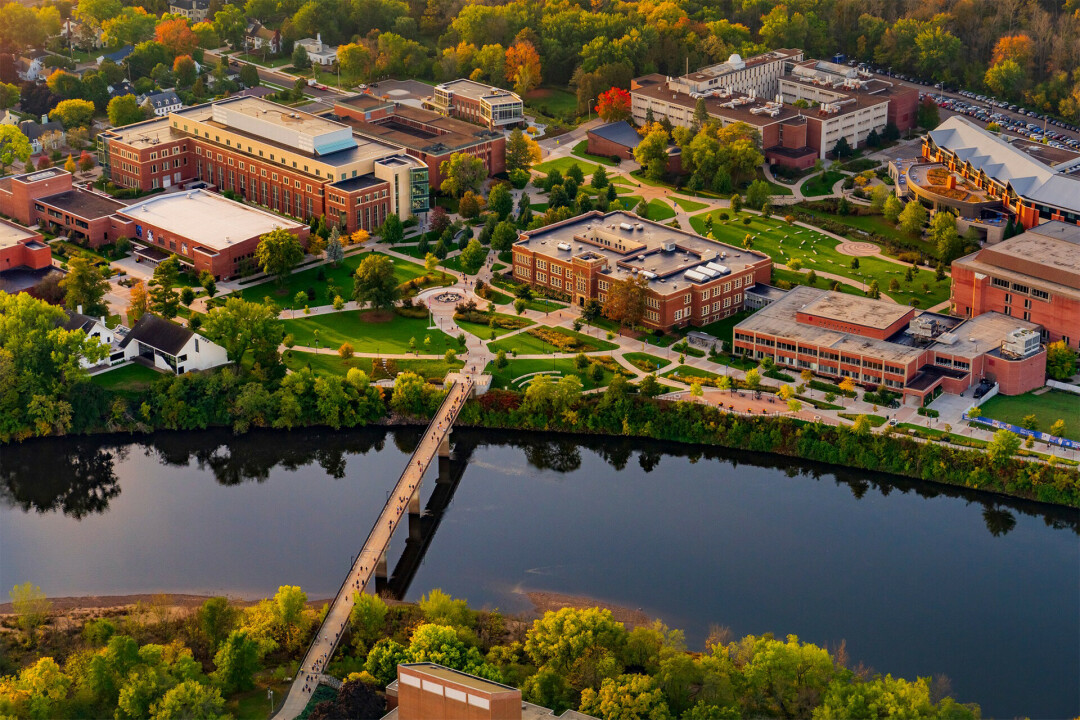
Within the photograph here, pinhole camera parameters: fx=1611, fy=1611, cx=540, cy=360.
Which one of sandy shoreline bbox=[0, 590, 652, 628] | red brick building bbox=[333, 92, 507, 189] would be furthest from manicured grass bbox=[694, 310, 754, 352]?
red brick building bbox=[333, 92, 507, 189]

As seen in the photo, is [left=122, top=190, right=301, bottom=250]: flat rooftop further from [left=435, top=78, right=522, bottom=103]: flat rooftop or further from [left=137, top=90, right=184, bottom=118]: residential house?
[left=435, top=78, right=522, bottom=103]: flat rooftop

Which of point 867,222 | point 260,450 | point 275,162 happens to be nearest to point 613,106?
point 867,222

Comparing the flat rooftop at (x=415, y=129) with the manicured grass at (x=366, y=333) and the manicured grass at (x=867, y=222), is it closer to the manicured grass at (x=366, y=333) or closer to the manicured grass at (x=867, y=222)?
the manicured grass at (x=366, y=333)

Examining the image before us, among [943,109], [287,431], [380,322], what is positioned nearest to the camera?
[287,431]

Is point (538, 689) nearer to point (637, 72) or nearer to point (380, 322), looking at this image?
point (380, 322)

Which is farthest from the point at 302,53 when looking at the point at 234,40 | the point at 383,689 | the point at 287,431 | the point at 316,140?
the point at 383,689

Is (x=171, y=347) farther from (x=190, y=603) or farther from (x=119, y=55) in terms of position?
(x=119, y=55)
